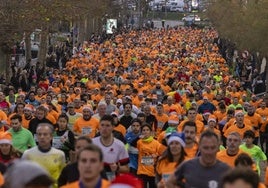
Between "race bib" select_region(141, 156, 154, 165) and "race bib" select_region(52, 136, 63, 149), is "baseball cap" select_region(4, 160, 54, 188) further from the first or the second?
"race bib" select_region(52, 136, 63, 149)

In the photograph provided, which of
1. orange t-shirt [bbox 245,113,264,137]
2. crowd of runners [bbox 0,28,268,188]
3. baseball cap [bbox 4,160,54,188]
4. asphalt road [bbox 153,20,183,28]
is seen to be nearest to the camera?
baseball cap [bbox 4,160,54,188]

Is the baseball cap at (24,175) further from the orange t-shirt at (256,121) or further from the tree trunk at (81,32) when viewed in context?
the tree trunk at (81,32)

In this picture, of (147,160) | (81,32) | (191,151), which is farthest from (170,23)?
(191,151)

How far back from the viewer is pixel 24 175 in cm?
435

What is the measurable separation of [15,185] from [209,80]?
25977mm

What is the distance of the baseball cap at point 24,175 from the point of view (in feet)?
14.2

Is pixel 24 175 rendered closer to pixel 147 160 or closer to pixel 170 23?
pixel 147 160

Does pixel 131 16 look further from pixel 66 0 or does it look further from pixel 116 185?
pixel 116 185

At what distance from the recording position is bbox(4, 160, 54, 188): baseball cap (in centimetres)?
434

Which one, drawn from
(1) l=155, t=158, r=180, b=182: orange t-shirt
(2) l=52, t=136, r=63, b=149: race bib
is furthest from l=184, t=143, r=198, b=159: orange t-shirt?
(2) l=52, t=136, r=63, b=149: race bib

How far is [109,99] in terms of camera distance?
A: 18.1 metres

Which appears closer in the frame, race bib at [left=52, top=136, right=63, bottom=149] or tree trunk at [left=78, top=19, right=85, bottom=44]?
race bib at [left=52, top=136, right=63, bottom=149]

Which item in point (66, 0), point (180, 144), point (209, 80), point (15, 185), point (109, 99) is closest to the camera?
point (15, 185)

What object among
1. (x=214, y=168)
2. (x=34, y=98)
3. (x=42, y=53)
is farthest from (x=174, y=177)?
(x=42, y=53)
